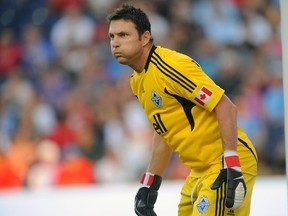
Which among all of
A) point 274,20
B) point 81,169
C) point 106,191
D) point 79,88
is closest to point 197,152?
point 106,191

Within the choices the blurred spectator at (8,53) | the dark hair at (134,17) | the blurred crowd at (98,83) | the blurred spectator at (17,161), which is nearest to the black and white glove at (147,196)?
the dark hair at (134,17)

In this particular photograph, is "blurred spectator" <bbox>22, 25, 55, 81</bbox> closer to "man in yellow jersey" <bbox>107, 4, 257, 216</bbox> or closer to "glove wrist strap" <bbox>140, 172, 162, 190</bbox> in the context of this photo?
"glove wrist strap" <bbox>140, 172, 162, 190</bbox>

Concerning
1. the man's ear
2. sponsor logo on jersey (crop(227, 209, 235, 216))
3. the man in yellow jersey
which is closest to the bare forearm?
the man in yellow jersey

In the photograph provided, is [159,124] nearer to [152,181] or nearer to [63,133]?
[152,181]

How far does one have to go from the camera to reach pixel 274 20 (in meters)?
12.1

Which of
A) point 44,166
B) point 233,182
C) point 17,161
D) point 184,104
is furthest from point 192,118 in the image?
point 17,161

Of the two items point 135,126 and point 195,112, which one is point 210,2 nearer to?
point 135,126

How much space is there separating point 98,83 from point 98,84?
21mm

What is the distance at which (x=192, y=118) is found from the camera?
15.4ft

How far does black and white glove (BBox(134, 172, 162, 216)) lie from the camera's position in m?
5.18

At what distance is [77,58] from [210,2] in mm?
2251

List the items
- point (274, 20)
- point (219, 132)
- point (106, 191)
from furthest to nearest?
point (274, 20) < point (106, 191) < point (219, 132)

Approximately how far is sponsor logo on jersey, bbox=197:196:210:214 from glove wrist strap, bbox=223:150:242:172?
0.25 m

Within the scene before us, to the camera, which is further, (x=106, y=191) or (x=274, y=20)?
(x=274, y=20)
